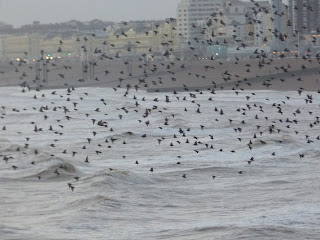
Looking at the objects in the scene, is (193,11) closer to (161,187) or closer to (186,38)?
(186,38)

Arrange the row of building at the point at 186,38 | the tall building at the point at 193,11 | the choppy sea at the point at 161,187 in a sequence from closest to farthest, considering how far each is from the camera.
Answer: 1. the choppy sea at the point at 161,187
2. the row of building at the point at 186,38
3. the tall building at the point at 193,11

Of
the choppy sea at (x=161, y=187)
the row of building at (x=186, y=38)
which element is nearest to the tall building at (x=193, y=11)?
the row of building at (x=186, y=38)

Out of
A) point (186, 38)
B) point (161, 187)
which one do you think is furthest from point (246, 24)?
point (161, 187)

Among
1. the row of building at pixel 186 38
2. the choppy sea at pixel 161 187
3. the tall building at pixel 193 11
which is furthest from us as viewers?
the tall building at pixel 193 11

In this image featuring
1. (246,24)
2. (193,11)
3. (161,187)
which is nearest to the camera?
(161,187)

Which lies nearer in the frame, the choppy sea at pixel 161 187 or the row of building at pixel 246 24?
the choppy sea at pixel 161 187

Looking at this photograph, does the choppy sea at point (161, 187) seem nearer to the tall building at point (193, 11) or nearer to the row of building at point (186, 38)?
the row of building at point (186, 38)

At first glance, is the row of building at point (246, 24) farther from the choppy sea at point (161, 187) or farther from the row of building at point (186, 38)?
the choppy sea at point (161, 187)

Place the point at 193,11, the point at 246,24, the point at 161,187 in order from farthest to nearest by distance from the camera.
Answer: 1. the point at 193,11
2. the point at 246,24
3. the point at 161,187

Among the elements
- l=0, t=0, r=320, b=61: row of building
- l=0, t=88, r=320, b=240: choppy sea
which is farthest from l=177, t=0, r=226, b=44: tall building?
l=0, t=88, r=320, b=240: choppy sea

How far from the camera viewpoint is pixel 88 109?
227 feet

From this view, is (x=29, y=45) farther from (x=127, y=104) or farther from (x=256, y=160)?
(x=256, y=160)

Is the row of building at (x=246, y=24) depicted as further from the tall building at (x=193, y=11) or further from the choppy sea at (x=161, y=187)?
the choppy sea at (x=161, y=187)

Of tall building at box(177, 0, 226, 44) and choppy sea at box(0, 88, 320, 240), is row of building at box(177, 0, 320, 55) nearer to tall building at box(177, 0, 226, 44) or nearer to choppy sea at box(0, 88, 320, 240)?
tall building at box(177, 0, 226, 44)
